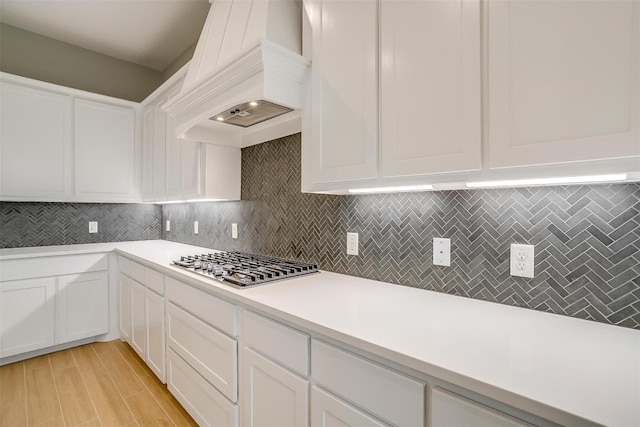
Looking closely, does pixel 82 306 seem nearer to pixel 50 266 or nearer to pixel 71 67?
pixel 50 266

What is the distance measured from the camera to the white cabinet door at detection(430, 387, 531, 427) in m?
0.66

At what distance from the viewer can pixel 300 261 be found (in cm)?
197

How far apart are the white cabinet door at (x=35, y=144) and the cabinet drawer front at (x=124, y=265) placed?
2.60 feet

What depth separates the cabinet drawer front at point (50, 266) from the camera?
2.49 metres

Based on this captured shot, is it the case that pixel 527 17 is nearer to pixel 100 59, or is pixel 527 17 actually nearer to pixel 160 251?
pixel 160 251

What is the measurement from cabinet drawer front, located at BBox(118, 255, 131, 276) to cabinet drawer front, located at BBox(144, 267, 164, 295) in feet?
1.71

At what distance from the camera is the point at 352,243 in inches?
65.8

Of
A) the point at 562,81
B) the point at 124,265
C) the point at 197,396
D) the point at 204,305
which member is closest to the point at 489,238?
the point at 562,81

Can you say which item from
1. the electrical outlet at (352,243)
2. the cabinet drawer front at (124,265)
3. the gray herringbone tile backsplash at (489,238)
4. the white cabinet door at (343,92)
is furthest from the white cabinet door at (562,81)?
the cabinet drawer front at (124,265)

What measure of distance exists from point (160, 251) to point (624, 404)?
Result: 9.73 ft

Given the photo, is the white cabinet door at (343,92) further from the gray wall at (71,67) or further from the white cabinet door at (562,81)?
the gray wall at (71,67)

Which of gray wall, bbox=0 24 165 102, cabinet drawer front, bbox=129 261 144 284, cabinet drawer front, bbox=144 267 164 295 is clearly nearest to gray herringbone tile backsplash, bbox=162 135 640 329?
cabinet drawer front, bbox=144 267 164 295

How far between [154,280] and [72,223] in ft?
5.69

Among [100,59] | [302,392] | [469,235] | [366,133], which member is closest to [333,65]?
[366,133]
